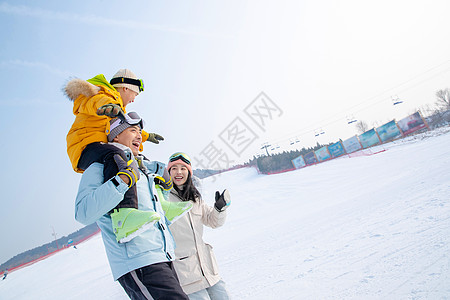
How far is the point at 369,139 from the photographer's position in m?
22.8

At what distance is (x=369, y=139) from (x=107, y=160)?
26148mm

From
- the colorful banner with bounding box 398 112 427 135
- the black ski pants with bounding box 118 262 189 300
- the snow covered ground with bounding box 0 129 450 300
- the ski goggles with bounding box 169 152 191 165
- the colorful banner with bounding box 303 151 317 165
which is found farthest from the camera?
the colorful banner with bounding box 303 151 317 165

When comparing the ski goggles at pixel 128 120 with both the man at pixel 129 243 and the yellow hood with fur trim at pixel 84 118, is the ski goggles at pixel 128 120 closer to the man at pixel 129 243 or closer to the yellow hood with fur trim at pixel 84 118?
the yellow hood with fur trim at pixel 84 118

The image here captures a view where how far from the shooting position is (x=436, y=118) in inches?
1088

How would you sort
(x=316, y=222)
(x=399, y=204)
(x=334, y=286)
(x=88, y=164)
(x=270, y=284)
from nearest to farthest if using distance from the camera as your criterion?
(x=88, y=164), (x=334, y=286), (x=270, y=284), (x=399, y=204), (x=316, y=222)

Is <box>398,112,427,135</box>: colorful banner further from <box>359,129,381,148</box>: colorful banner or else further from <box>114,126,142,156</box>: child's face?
<box>114,126,142,156</box>: child's face

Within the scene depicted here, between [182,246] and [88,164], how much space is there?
1.10 meters

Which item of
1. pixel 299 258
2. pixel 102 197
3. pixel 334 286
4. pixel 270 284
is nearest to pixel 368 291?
pixel 334 286

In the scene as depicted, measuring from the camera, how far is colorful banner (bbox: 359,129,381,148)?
22.6 meters

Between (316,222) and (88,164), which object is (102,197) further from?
(316,222)

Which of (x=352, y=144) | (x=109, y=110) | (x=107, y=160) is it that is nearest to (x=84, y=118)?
(x=109, y=110)

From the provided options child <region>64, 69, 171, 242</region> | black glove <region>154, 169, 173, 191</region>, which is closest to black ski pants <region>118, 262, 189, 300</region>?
child <region>64, 69, 171, 242</region>

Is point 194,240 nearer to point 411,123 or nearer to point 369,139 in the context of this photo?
point 369,139

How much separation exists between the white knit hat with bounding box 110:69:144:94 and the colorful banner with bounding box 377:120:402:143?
25.6 meters
